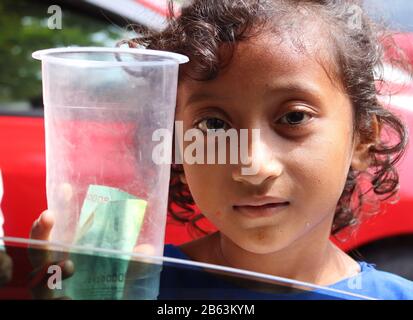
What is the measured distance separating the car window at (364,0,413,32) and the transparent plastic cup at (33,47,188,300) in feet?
1.77

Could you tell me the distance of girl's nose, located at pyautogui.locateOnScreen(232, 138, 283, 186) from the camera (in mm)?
1180

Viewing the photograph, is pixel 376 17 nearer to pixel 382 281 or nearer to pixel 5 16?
pixel 382 281

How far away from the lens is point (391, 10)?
1452 millimetres

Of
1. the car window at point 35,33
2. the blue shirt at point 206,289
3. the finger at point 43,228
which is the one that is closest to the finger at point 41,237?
the finger at point 43,228

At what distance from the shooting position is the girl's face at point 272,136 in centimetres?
121

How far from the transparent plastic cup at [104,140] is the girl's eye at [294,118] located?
0.22m

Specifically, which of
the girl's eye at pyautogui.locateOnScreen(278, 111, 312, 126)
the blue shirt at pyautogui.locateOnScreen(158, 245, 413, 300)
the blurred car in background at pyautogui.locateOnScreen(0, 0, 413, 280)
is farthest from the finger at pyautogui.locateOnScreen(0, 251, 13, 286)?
the girl's eye at pyautogui.locateOnScreen(278, 111, 312, 126)

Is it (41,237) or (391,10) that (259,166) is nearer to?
(41,237)

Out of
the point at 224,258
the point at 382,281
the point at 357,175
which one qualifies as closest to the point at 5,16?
the point at 224,258

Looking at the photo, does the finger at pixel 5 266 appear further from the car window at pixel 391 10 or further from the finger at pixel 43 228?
the car window at pixel 391 10

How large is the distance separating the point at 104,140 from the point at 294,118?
1.15 feet

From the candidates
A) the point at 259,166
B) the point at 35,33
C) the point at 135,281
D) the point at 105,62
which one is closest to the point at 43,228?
the point at 135,281

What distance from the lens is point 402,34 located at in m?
1.63

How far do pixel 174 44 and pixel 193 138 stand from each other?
0.68 ft
